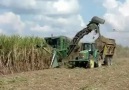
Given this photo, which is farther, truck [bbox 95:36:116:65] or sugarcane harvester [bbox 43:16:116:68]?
truck [bbox 95:36:116:65]

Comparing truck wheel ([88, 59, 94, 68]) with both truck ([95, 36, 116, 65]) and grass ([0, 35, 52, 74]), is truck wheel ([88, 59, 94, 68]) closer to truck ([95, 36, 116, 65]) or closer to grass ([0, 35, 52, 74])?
truck ([95, 36, 116, 65])

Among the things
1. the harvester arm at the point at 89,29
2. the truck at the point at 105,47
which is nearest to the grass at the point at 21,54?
the harvester arm at the point at 89,29

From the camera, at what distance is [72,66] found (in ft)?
88.7

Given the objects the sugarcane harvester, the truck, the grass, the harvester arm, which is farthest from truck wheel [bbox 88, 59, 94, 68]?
the grass

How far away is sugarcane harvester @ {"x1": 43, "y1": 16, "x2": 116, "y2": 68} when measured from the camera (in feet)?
87.3

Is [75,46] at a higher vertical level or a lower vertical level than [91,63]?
higher

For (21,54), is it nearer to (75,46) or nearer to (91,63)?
(75,46)

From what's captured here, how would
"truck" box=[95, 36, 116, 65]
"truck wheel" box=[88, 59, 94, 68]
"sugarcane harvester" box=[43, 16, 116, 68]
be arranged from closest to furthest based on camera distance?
1. "truck wheel" box=[88, 59, 94, 68]
2. "sugarcane harvester" box=[43, 16, 116, 68]
3. "truck" box=[95, 36, 116, 65]

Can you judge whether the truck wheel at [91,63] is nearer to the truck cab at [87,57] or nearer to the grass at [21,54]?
the truck cab at [87,57]

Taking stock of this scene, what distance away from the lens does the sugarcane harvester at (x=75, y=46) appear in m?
26.6

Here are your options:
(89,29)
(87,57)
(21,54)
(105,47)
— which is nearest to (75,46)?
(87,57)

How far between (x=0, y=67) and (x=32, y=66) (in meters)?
2.87

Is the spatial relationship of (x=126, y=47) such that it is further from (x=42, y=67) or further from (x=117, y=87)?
(x=117, y=87)

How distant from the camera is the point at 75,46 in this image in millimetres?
27422
